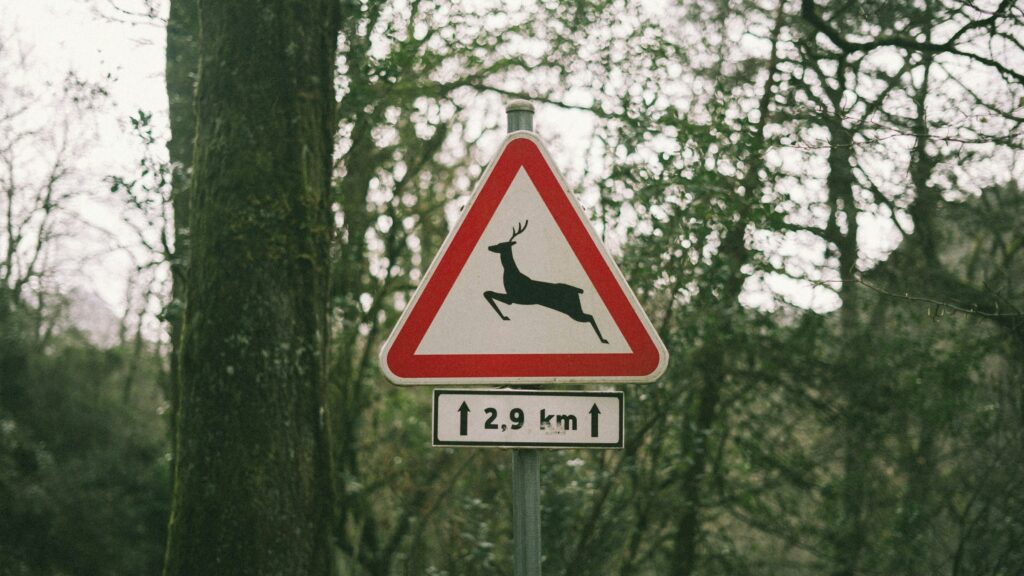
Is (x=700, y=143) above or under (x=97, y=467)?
above

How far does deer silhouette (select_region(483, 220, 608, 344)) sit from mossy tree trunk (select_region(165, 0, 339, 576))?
5.73 ft

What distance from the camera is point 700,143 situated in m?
5.72

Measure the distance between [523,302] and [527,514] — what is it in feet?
1.72

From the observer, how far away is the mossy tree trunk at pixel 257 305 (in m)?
3.53

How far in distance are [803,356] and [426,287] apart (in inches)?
243

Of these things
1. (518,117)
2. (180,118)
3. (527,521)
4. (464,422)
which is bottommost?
(527,521)

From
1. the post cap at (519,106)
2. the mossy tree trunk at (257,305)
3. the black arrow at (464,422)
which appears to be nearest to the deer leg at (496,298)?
the black arrow at (464,422)

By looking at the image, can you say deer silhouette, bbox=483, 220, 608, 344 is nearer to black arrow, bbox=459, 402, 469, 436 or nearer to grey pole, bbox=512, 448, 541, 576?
black arrow, bbox=459, 402, 469, 436

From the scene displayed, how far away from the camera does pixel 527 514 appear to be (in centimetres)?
209

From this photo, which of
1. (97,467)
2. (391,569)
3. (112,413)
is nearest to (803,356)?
(391,569)

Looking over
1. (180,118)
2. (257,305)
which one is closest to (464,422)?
(257,305)

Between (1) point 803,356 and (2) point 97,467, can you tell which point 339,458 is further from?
(2) point 97,467

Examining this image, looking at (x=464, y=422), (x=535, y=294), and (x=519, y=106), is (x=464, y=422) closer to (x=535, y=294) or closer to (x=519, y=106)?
(x=535, y=294)

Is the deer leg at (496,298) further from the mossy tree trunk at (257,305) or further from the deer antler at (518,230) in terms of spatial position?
the mossy tree trunk at (257,305)
